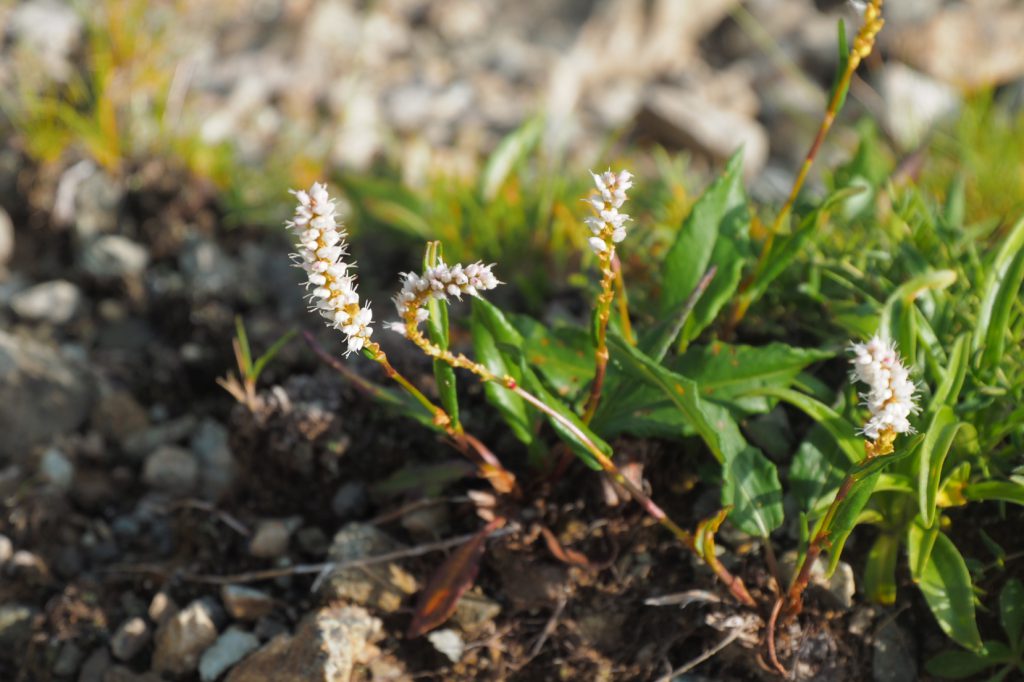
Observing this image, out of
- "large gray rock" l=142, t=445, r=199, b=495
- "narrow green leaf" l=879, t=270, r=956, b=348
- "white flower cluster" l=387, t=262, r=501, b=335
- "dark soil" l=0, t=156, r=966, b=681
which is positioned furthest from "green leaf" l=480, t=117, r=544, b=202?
"white flower cluster" l=387, t=262, r=501, b=335

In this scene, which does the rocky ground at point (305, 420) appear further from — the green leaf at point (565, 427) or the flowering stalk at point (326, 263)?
the flowering stalk at point (326, 263)

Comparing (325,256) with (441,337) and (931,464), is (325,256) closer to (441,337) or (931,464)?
(441,337)

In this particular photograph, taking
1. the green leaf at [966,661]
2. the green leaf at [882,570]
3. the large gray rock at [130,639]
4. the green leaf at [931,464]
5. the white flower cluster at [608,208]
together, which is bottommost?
the large gray rock at [130,639]

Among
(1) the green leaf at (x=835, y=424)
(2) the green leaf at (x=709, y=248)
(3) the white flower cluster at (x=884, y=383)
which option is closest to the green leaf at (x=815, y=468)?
(1) the green leaf at (x=835, y=424)

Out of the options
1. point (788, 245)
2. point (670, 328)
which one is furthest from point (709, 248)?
point (670, 328)

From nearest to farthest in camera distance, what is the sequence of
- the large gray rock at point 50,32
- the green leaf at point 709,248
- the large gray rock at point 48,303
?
the green leaf at point 709,248, the large gray rock at point 48,303, the large gray rock at point 50,32

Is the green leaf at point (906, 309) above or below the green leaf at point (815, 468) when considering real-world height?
above

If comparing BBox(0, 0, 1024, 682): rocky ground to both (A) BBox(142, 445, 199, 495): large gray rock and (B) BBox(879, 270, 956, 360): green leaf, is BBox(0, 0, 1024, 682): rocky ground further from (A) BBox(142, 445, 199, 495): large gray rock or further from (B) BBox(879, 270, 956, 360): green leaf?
(B) BBox(879, 270, 956, 360): green leaf

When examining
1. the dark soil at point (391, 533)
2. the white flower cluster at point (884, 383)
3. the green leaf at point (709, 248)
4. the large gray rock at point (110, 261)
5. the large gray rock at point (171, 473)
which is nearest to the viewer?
the white flower cluster at point (884, 383)
